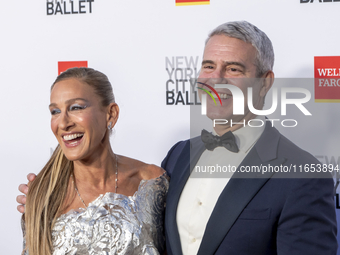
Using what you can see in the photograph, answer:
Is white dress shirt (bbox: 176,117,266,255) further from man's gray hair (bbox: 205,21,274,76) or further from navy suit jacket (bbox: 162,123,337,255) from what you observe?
man's gray hair (bbox: 205,21,274,76)

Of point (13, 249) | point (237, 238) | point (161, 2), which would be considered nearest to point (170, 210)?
point (237, 238)

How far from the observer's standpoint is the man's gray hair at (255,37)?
5.15ft

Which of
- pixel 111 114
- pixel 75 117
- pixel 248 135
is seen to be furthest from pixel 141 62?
pixel 248 135

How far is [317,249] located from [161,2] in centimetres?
177

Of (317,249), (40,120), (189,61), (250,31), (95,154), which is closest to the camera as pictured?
(317,249)

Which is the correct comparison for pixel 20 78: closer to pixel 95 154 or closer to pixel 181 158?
pixel 95 154

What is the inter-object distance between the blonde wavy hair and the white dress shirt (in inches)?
19.8

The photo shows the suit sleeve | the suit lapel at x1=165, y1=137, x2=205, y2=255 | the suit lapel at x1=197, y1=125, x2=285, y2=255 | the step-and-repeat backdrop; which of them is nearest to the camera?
the suit sleeve

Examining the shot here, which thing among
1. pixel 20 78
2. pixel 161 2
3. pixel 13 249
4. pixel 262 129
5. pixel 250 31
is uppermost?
pixel 161 2

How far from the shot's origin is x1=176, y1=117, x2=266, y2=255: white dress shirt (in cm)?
149

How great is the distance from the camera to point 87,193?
167 centimetres

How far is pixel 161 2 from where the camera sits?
2441 mm

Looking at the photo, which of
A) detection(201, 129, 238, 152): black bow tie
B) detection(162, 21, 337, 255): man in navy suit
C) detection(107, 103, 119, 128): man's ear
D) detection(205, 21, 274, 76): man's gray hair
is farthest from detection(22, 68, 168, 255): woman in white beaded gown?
detection(205, 21, 274, 76): man's gray hair

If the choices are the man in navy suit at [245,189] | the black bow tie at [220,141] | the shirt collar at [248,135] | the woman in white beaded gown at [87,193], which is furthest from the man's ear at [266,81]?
the woman in white beaded gown at [87,193]
